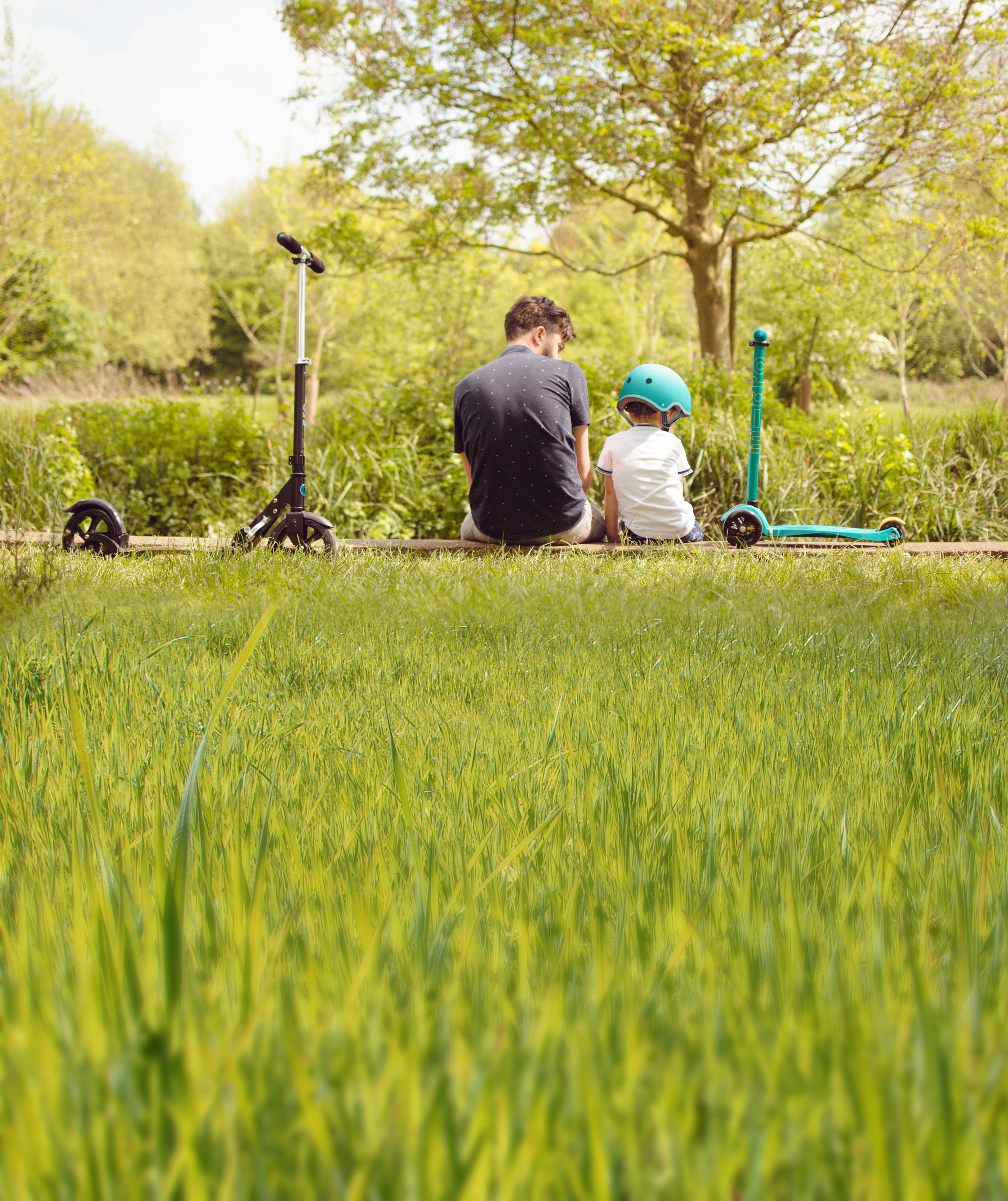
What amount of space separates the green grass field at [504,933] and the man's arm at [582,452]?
404 centimetres

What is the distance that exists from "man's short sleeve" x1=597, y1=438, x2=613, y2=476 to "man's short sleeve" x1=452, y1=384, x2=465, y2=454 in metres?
1.04

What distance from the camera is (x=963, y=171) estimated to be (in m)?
11.8

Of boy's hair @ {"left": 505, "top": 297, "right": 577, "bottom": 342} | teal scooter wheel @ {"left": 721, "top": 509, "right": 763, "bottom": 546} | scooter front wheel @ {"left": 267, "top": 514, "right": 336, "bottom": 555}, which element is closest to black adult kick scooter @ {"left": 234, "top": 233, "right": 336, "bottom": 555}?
scooter front wheel @ {"left": 267, "top": 514, "right": 336, "bottom": 555}

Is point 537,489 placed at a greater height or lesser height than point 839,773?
greater

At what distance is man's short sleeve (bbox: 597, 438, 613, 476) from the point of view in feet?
22.6

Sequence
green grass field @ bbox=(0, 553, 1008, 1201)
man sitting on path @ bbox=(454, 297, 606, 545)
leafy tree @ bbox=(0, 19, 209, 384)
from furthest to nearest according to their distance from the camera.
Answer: leafy tree @ bbox=(0, 19, 209, 384)
man sitting on path @ bbox=(454, 297, 606, 545)
green grass field @ bbox=(0, 553, 1008, 1201)

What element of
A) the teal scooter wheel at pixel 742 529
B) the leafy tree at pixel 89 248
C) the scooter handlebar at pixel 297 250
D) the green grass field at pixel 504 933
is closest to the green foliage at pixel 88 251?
the leafy tree at pixel 89 248

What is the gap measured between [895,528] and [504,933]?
23.0ft

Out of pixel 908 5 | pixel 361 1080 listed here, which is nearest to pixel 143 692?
pixel 361 1080

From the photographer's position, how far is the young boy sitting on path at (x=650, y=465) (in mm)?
6723

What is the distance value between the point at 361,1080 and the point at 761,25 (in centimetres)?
1288

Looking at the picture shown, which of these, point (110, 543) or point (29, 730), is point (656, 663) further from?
point (110, 543)

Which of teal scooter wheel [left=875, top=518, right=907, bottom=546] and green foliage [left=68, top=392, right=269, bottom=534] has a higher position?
green foliage [left=68, top=392, right=269, bottom=534]

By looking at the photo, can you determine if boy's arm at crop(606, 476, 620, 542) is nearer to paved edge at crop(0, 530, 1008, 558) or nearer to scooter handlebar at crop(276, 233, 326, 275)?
paved edge at crop(0, 530, 1008, 558)
